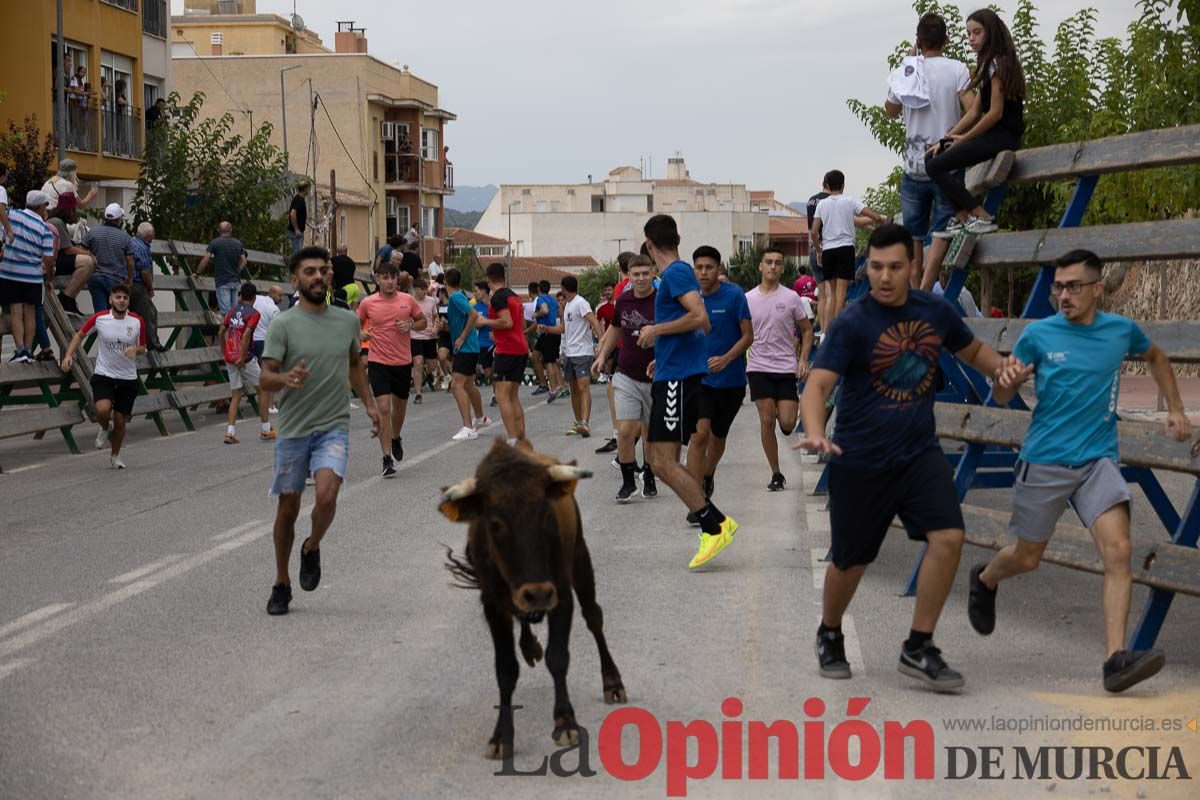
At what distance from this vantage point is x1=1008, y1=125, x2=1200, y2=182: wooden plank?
25.9 ft

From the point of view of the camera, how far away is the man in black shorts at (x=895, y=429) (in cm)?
723

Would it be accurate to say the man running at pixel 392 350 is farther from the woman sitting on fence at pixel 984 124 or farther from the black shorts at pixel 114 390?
the woman sitting on fence at pixel 984 124

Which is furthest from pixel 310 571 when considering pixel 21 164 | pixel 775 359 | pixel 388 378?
pixel 21 164

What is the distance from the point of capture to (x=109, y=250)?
21.3 m

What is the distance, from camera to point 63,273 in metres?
21.2

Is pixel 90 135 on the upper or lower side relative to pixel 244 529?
upper

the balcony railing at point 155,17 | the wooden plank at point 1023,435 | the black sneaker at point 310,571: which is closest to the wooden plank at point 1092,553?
the wooden plank at point 1023,435

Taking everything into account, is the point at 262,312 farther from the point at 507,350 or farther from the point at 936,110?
the point at 936,110

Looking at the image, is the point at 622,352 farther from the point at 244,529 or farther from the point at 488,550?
the point at 488,550

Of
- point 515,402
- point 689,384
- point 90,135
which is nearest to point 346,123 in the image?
point 90,135

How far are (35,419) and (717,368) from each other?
32.7 ft

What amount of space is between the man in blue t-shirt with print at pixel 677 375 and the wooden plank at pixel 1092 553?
1.93 meters

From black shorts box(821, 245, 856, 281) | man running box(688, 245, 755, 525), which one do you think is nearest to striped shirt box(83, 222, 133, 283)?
black shorts box(821, 245, 856, 281)

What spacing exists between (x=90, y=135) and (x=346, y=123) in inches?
1410
